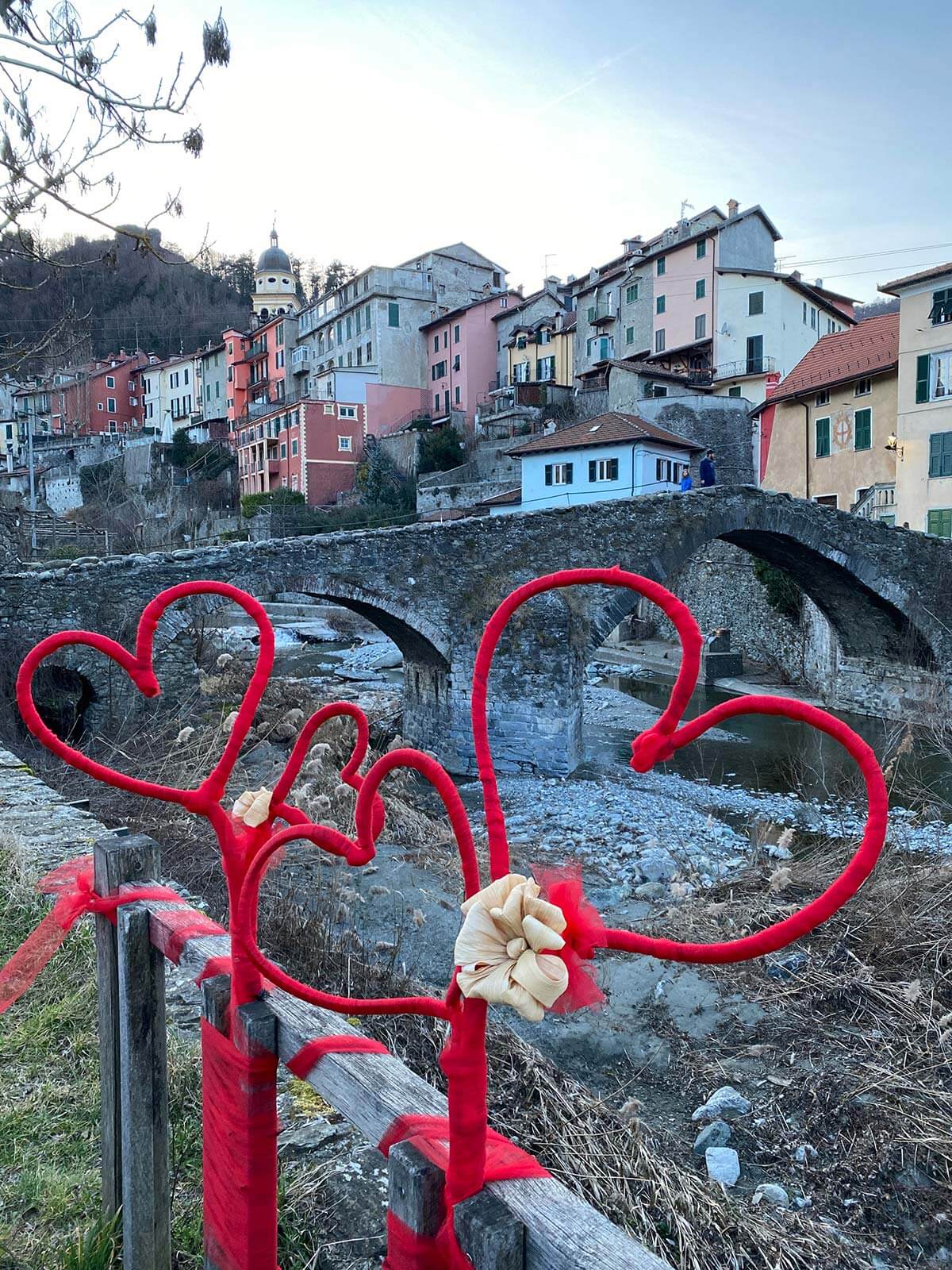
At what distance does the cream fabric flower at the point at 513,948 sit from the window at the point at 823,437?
81.1 feet

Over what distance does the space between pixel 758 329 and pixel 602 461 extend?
10358 millimetres

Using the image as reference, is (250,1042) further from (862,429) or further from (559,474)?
(559,474)

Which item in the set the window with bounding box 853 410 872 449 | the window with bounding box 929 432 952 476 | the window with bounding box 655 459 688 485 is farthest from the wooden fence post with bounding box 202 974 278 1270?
the window with bounding box 655 459 688 485

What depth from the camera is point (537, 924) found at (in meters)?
1.03

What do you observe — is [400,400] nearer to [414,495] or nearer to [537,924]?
[414,495]

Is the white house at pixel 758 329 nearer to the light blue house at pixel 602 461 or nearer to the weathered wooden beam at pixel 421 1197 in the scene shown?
the light blue house at pixel 602 461

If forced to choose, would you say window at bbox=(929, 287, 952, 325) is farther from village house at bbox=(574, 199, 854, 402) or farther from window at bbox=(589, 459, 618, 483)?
village house at bbox=(574, 199, 854, 402)

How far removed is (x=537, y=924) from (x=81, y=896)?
151 cm

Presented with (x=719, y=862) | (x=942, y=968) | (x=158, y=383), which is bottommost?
(x=719, y=862)

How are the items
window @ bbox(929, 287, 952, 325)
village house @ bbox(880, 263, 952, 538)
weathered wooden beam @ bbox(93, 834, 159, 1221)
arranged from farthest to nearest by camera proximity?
village house @ bbox(880, 263, 952, 538)
window @ bbox(929, 287, 952, 325)
weathered wooden beam @ bbox(93, 834, 159, 1221)

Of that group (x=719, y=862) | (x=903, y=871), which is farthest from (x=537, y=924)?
(x=719, y=862)

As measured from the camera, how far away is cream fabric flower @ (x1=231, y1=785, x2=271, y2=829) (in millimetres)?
1683

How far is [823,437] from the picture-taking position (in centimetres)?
2372

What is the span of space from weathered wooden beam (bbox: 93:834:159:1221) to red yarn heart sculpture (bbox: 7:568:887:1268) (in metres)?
0.55
